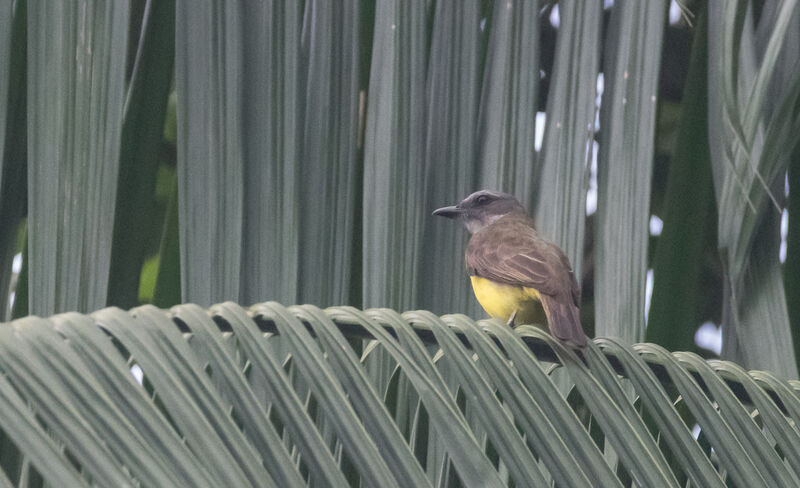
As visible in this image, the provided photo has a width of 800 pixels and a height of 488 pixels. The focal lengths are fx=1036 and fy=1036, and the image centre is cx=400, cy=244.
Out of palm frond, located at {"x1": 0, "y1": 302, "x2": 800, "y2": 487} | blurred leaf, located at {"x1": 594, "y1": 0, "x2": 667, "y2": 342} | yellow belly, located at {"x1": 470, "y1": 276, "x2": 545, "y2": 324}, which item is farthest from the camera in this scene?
yellow belly, located at {"x1": 470, "y1": 276, "x2": 545, "y2": 324}

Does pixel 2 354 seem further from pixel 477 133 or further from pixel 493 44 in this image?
pixel 493 44

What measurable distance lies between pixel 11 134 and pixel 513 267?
172 centimetres

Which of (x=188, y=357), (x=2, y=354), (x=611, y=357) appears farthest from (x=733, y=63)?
(x=2, y=354)

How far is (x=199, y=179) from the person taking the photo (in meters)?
2.79

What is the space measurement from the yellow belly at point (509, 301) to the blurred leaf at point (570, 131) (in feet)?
2.06

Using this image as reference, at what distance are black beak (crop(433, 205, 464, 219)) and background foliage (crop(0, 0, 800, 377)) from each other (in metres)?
0.03

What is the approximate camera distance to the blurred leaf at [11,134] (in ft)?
9.15

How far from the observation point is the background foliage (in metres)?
2.73

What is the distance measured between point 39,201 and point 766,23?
7.66 feet

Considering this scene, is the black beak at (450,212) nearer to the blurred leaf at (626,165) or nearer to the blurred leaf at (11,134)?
the blurred leaf at (626,165)

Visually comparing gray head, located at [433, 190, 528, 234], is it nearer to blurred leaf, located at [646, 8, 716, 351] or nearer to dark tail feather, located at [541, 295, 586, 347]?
dark tail feather, located at [541, 295, 586, 347]

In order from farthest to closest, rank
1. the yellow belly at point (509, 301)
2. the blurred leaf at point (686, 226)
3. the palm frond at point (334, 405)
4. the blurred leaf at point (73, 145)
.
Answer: the yellow belly at point (509, 301) < the blurred leaf at point (686, 226) < the blurred leaf at point (73, 145) < the palm frond at point (334, 405)

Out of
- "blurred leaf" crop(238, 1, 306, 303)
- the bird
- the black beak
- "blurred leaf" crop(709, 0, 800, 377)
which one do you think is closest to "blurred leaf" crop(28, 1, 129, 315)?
"blurred leaf" crop(238, 1, 306, 303)

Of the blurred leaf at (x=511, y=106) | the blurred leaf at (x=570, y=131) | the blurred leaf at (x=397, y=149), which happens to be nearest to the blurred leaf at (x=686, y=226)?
the blurred leaf at (x=570, y=131)
